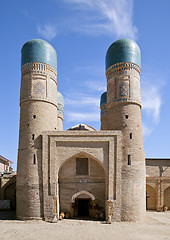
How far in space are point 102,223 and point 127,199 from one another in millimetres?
2892

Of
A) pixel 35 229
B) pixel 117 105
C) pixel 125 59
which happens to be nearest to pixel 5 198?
pixel 35 229

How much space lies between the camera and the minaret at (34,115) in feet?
65.3

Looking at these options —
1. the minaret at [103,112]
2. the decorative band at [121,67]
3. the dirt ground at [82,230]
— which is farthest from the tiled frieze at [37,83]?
the minaret at [103,112]

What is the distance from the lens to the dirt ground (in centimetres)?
1504

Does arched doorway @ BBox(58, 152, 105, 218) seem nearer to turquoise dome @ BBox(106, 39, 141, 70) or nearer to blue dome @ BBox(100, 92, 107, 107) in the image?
turquoise dome @ BBox(106, 39, 141, 70)

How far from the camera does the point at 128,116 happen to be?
845 inches

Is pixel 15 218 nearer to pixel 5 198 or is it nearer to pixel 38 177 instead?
pixel 38 177

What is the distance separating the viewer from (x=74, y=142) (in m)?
20.7

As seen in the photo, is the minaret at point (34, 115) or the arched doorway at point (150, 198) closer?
the minaret at point (34, 115)

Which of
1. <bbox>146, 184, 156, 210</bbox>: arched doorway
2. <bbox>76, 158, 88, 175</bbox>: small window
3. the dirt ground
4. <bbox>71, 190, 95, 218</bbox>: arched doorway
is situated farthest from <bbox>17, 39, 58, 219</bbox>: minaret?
<bbox>146, 184, 156, 210</bbox>: arched doorway

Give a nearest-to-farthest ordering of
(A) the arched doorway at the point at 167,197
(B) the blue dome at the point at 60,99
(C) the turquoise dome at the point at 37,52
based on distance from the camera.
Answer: (C) the turquoise dome at the point at 37,52
(A) the arched doorway at the point at 167,197
(B) the blue dome at the point at 60,99

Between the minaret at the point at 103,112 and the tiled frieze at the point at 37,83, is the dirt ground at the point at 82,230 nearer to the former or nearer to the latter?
the tiled frieze at the point at 37,83

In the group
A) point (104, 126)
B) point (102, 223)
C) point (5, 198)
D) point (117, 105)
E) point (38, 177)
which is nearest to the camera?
point (102, 223)

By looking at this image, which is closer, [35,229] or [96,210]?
[35,229]
